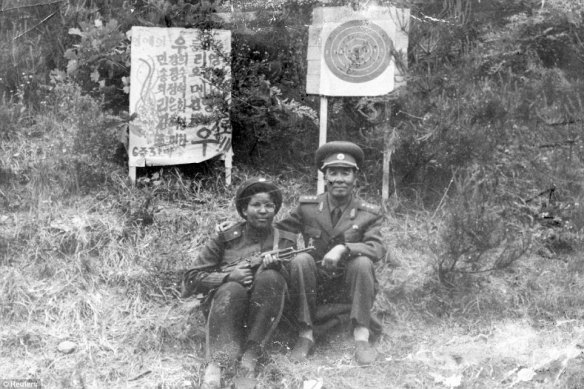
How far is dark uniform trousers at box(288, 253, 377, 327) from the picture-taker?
452 centimetres

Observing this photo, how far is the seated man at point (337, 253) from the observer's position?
178 inches

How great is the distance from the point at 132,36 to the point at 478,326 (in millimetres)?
3747

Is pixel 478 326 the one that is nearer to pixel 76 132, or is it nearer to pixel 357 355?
pixel 357 355

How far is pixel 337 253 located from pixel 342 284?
22cm

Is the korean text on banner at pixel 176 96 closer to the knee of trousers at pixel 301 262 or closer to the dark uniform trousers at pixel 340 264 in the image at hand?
the dark uniform trousers at pixel 340 264

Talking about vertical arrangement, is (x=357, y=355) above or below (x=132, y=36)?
below

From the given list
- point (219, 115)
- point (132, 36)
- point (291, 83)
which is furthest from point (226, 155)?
point (132, 36)

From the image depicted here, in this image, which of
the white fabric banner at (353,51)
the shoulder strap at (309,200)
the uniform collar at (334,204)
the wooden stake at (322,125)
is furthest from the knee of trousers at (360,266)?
the white fabric banner at (353,51)

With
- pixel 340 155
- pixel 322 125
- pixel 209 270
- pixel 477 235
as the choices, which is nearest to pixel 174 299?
pixel 209 270

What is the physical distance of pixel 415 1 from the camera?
6.05 metres

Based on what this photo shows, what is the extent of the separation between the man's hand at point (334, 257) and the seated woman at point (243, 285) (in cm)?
30

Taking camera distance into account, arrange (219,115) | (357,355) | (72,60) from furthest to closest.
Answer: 1. (72,60)
2. (219,115)
3. (357,355)

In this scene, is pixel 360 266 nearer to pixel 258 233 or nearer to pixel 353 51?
pixel 258 233

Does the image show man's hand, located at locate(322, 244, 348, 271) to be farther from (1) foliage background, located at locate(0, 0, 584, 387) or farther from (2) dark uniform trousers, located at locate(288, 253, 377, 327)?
(1) foliage background, located at locate(0, 0, 584, 387)
